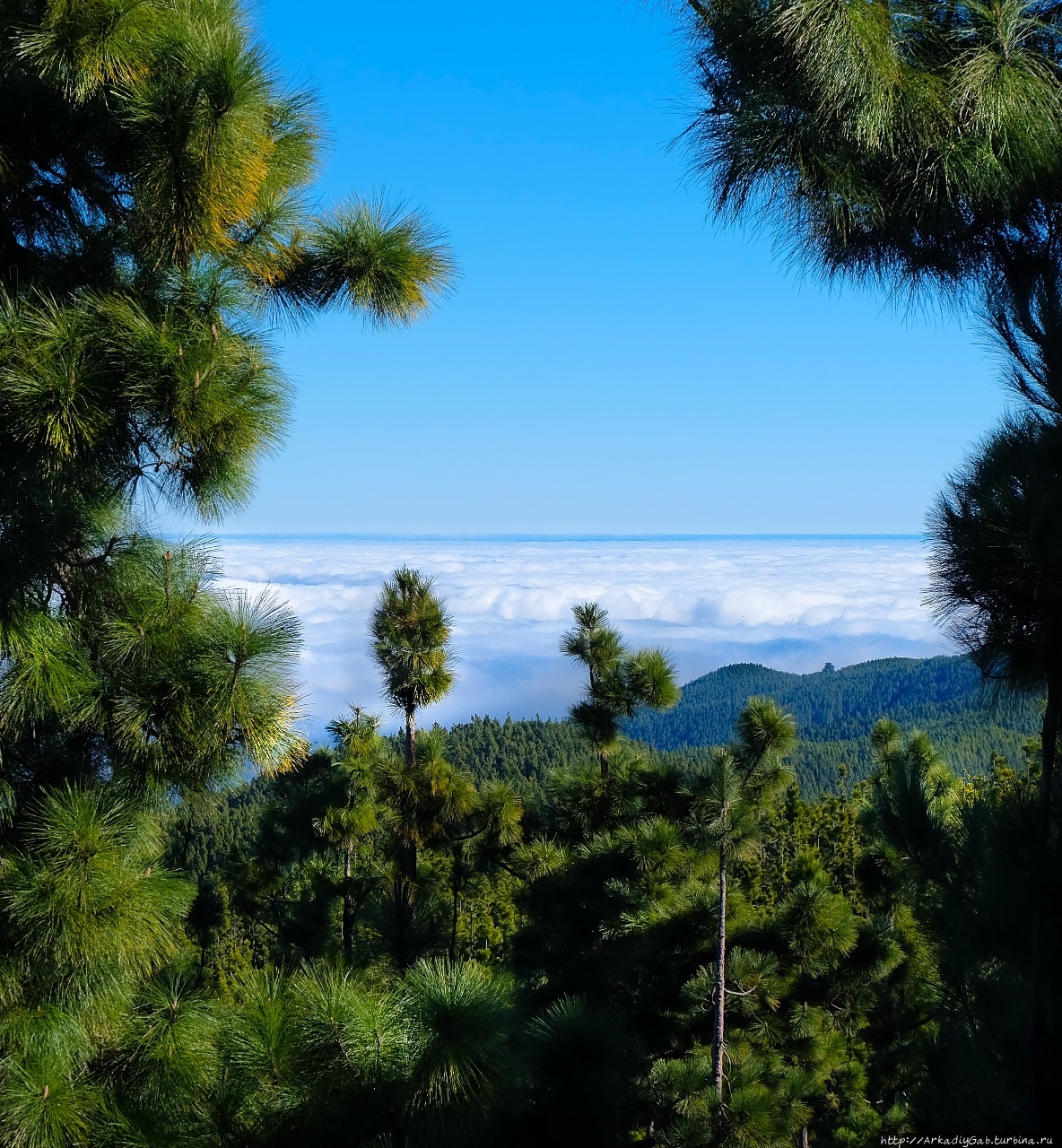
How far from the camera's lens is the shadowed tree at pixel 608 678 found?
12508 mm

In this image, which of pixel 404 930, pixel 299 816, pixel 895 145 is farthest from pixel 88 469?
pixel 299 816

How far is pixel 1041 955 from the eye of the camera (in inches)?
124

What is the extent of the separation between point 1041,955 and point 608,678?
378 inches

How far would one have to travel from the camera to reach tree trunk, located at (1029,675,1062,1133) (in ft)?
10.2

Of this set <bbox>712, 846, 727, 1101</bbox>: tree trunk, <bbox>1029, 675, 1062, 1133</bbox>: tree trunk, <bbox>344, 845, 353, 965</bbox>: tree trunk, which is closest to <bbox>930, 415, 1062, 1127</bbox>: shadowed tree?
<bbox>1029, 675, 1062, 1133</bbox>: tree trunk

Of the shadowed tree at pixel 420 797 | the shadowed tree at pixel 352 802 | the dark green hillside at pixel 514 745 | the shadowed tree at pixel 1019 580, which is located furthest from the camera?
the dark green hillside at pixel 514 745

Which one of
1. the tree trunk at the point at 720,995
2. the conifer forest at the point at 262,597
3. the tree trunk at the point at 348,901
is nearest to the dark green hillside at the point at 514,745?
the tree trunk at the point at 348,901

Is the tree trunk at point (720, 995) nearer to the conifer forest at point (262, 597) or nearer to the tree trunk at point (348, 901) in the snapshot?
the tree trunk at point (348, 901)

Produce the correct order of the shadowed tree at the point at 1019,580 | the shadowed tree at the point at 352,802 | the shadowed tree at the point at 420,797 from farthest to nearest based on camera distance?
the shadowed tree at the point at 352,802, the shadowed tree at the point at 420,797, the shadowed tree at the point at 1019,580

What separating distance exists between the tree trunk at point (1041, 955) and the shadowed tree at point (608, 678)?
364 inches

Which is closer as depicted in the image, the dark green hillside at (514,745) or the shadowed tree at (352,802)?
the shadowed tree at (352,802)

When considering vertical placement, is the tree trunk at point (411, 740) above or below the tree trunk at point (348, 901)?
above

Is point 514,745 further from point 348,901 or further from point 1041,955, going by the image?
point 1041,955

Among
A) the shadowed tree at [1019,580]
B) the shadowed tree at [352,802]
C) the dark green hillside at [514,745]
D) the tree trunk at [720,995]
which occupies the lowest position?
the dark green hillside at [514,745]
